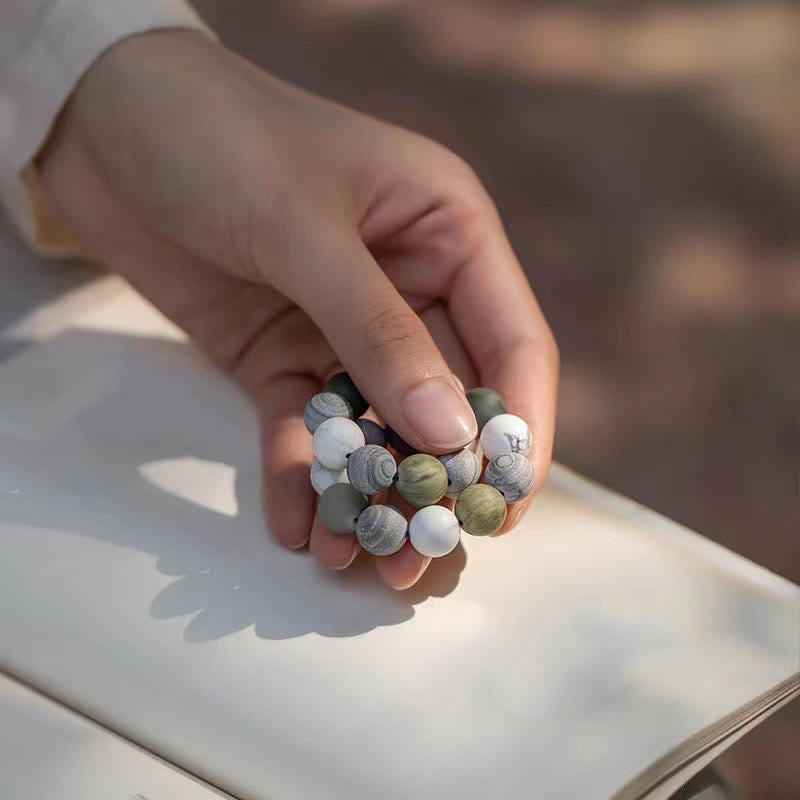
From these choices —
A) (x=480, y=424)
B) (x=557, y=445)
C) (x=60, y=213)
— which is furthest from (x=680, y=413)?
(x=60, y=213)

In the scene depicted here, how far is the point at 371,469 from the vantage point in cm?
64

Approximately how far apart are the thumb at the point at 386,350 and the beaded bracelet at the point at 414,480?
0.02 metres

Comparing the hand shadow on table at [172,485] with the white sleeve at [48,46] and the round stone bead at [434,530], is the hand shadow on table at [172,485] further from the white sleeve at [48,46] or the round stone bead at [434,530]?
the white sleeve at [48,46]

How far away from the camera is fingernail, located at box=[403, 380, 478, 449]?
2.05 feet

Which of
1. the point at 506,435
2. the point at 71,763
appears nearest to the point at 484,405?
the point at 506,435

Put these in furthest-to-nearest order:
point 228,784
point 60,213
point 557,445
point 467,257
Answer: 1. point 557,445
2. point 60,213
3. point 467,257
4. point 228,784

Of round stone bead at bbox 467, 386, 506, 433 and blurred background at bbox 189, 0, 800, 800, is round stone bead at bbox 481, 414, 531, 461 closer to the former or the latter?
round stone bead at bbox 467, 386, 506, 433

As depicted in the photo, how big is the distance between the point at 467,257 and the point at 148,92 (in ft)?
0.95

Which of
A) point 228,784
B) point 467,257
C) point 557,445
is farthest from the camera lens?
point 557,445

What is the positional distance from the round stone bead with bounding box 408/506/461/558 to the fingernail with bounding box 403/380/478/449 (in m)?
0.04

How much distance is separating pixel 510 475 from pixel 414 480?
6cm

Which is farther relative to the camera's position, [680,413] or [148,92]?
[680,413]

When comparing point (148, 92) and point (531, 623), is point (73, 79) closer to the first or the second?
→ point (148, 92)

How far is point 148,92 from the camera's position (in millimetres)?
871
